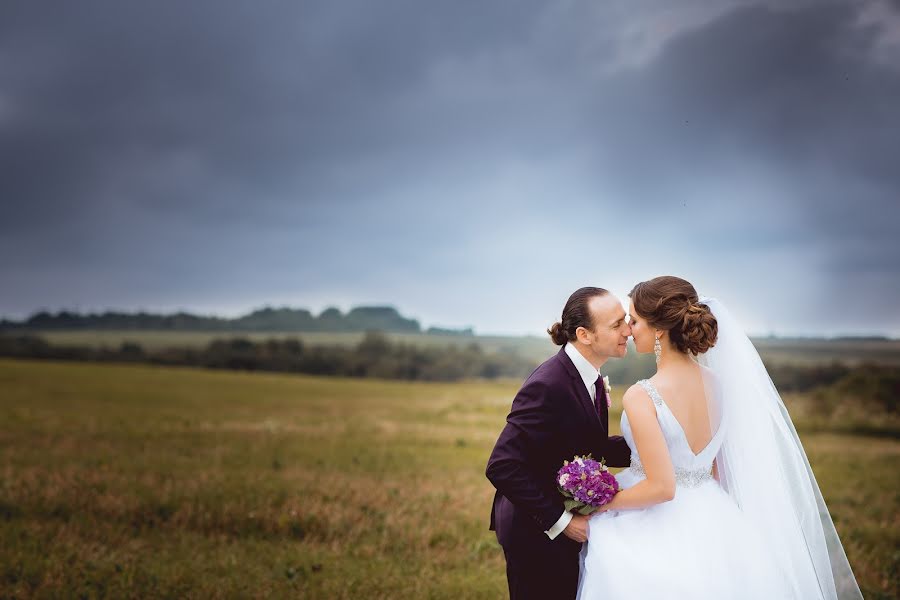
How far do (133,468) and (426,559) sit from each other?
869 centimetres

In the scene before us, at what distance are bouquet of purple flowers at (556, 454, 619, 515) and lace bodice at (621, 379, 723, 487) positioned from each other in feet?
1.16

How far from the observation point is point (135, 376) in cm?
4962

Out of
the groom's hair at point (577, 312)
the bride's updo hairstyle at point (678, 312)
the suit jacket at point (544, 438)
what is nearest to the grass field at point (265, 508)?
the suit jacket at point (544, 438)

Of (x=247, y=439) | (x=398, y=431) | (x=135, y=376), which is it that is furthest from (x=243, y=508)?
(x=135, y=376)

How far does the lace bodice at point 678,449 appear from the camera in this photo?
4848mm

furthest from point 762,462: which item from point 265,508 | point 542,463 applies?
point 265,508

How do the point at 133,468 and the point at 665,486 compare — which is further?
the point at 133,468

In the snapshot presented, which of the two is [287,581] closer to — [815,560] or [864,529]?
[815,560]

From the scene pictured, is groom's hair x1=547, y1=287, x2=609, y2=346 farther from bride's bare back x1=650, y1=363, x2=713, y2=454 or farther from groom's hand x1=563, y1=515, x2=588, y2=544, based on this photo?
groom's hand x1=563, y1=515, x2=588, y2=544

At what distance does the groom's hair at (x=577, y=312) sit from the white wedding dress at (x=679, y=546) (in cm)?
61

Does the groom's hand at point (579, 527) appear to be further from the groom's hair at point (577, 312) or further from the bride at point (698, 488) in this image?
the groom's hair at point (577, 312)

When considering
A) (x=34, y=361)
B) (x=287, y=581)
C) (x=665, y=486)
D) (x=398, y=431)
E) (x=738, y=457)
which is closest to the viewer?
(x=665, y=486)

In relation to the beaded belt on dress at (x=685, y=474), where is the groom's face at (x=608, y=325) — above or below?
above

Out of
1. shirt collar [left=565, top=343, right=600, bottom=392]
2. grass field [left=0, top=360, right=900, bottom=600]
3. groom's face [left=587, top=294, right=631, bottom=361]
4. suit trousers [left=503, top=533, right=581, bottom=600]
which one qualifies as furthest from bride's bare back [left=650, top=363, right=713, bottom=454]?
grass field [left=0, top=360, right=900, bottom=600]
